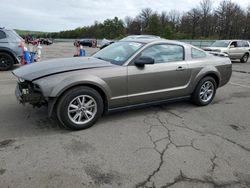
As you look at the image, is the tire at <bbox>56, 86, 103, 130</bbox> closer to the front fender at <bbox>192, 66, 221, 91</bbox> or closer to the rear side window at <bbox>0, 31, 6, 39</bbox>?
the front fender at <bbox>192, 66, 221, 91</bbox>

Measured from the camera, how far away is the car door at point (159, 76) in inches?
168

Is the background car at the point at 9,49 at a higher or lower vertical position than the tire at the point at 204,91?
higher

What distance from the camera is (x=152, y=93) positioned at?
14.8 ft

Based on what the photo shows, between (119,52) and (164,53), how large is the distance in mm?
919

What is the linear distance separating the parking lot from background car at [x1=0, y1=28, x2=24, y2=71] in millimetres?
5443

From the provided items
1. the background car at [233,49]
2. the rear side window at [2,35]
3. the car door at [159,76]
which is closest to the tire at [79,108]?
the car door at [159,76]

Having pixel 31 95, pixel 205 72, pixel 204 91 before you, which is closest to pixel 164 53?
pixel 205 72

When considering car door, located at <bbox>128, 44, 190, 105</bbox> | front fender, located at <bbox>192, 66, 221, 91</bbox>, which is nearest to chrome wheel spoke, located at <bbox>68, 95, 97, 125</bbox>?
car door, located at <bbox>128, 44, 190, 105</bbox>

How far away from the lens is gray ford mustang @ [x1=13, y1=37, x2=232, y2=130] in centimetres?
363

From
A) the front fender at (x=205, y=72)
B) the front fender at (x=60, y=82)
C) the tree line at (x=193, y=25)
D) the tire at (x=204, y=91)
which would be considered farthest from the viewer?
the tree line at (x=193, y=25)

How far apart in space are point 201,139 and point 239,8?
214 feet

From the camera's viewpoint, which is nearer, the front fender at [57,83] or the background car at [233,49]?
the front fender at [57,83]

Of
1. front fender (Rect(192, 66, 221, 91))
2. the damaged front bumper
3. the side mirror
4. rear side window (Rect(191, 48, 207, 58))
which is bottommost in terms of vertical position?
the damaged front bumper

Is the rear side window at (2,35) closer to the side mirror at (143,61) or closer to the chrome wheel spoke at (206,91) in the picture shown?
the side mirror at (143,61)
